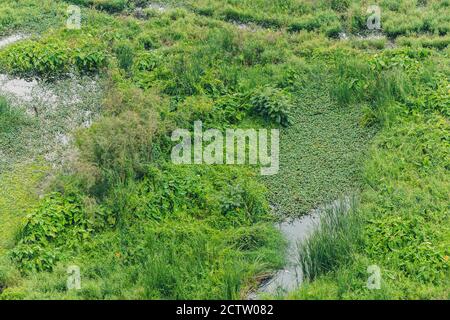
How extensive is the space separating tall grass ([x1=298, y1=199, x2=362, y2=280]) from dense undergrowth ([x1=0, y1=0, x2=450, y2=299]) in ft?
0.08

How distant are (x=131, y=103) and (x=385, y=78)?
12.8 feet

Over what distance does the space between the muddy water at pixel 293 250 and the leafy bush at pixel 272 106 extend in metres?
1.80

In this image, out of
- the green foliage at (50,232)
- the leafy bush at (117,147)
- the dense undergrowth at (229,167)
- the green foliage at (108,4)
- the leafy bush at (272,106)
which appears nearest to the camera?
the dense undergrowth at (229,167)

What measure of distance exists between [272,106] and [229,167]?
4.52 ft

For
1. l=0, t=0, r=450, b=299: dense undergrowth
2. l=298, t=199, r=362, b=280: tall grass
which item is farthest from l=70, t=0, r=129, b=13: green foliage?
l=298, t=199, r=362, b=280: tall grass

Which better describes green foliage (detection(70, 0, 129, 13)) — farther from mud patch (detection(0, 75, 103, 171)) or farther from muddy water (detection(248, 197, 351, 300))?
muddy water (detection(248, 197, 351, 300))

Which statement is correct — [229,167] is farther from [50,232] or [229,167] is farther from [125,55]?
[125,55]

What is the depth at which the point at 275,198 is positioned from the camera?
965 cm

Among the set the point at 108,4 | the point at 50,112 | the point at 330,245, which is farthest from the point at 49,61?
the point at 330,245

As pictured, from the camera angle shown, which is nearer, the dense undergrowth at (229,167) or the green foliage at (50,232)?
the dense undergrowth at (229,167)

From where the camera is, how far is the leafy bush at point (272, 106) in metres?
10.8

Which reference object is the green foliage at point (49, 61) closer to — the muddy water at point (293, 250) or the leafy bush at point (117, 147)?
the leafy bush at point (117, 147)

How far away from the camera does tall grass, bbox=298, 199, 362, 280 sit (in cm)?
834

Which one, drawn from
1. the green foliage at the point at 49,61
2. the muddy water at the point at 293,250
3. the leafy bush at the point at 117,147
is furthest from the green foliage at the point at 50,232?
the green foliage at the point at 49,61
